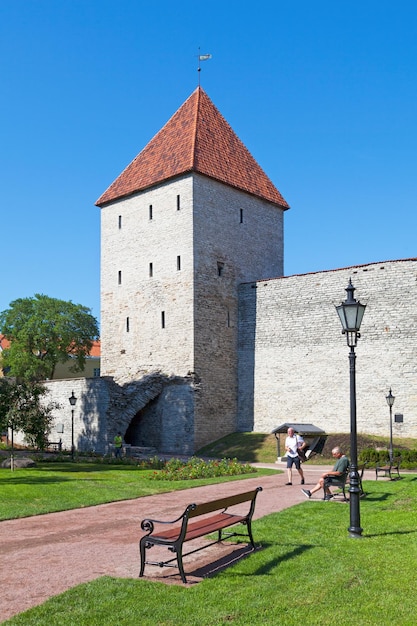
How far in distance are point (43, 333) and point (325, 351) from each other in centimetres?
Answer: 2523

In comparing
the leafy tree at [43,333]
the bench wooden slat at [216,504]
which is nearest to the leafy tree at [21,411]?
the bench wooden slat at [216,504]

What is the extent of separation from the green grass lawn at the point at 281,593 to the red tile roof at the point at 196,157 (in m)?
24.2

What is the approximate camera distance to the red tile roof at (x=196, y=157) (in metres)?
31.0

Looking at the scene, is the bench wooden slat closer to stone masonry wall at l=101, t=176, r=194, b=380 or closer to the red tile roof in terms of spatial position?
stone masonry wall at l=101, t=176, r=194, b=380

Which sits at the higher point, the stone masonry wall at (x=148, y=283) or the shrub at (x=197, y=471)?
the stone masonry wall at (x=148, y=283)

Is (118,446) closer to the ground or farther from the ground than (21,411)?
closer to the ground

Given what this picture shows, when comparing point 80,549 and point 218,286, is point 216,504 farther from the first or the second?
point 218,286

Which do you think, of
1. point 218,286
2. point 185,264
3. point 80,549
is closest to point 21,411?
point 80,549

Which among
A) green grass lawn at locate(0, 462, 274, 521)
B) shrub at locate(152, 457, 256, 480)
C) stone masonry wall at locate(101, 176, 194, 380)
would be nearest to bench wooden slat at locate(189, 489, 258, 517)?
green grass lawn at locate(0, 462, 274, 521)

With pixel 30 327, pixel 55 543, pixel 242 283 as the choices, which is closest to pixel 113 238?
pixel 242 283

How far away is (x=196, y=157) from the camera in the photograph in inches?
1196

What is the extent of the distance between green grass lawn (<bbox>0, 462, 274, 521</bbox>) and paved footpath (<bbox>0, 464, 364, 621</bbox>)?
0.52 m

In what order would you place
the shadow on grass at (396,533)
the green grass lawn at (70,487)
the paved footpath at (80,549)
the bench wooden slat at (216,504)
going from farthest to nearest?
the green grass lawn at (70,487)
the shadow on grass at (396,533)
the bench wooden slat at (216,504)
the paved footpath at (80,549)

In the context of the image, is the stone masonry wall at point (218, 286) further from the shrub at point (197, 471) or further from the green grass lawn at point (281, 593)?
the green grass lawn at point (281, 593)
